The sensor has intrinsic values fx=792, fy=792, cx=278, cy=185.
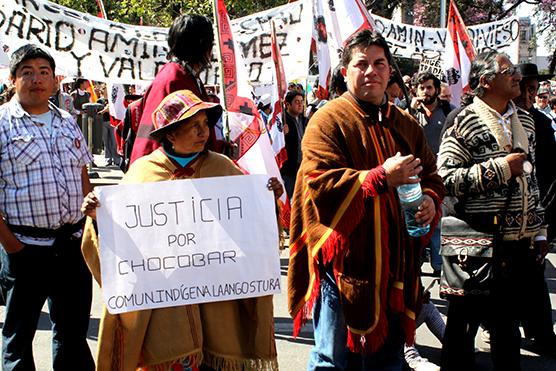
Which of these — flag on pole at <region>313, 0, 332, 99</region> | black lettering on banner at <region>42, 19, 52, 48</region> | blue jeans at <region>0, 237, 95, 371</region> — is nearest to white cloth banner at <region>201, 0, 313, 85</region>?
flag on pole at <region>313, 0, 332, 99</region>

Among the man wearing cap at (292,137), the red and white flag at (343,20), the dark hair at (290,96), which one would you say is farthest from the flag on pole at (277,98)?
the dark hair at (290,96)

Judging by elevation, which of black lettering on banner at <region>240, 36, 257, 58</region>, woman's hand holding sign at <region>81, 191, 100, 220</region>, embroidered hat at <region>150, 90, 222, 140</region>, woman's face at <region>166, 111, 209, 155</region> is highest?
black lettering on banner at <region>240, 36, 257, 58</region>

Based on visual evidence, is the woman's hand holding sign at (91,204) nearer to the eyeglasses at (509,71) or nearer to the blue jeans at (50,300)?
the blue jeans at (50,300)

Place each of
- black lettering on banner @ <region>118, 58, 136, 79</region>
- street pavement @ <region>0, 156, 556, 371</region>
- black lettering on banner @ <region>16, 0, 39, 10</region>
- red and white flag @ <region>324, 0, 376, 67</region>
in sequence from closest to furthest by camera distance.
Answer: street pavement @ <region>0, 156, 556, 371</region> → black lettering on banner @ <region>16, 0, 39, 10</region> → black lettering on banner @ <region>118, 58, 136, 79</region> → red and white flag @ <region>324, 0, 376, 67</region>

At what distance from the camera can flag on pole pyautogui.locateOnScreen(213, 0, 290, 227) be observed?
5.07m

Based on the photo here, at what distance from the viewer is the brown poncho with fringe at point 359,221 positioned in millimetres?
3400

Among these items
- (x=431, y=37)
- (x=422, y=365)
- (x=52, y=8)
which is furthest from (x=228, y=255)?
(x=431, y=37)

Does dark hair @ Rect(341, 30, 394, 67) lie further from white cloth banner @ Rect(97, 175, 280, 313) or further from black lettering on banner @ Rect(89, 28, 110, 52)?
black lettering on banner @ Rect(89, 28, 110, 52)

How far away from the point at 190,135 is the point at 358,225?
0.84 meters

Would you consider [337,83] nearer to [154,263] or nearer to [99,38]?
[99,38]

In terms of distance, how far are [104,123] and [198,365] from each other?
51.9 ft

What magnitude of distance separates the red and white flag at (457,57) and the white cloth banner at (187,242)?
6224 millimetres

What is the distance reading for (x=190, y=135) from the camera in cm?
351

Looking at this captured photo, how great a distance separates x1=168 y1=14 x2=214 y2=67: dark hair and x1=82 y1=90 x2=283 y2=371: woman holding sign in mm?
637
